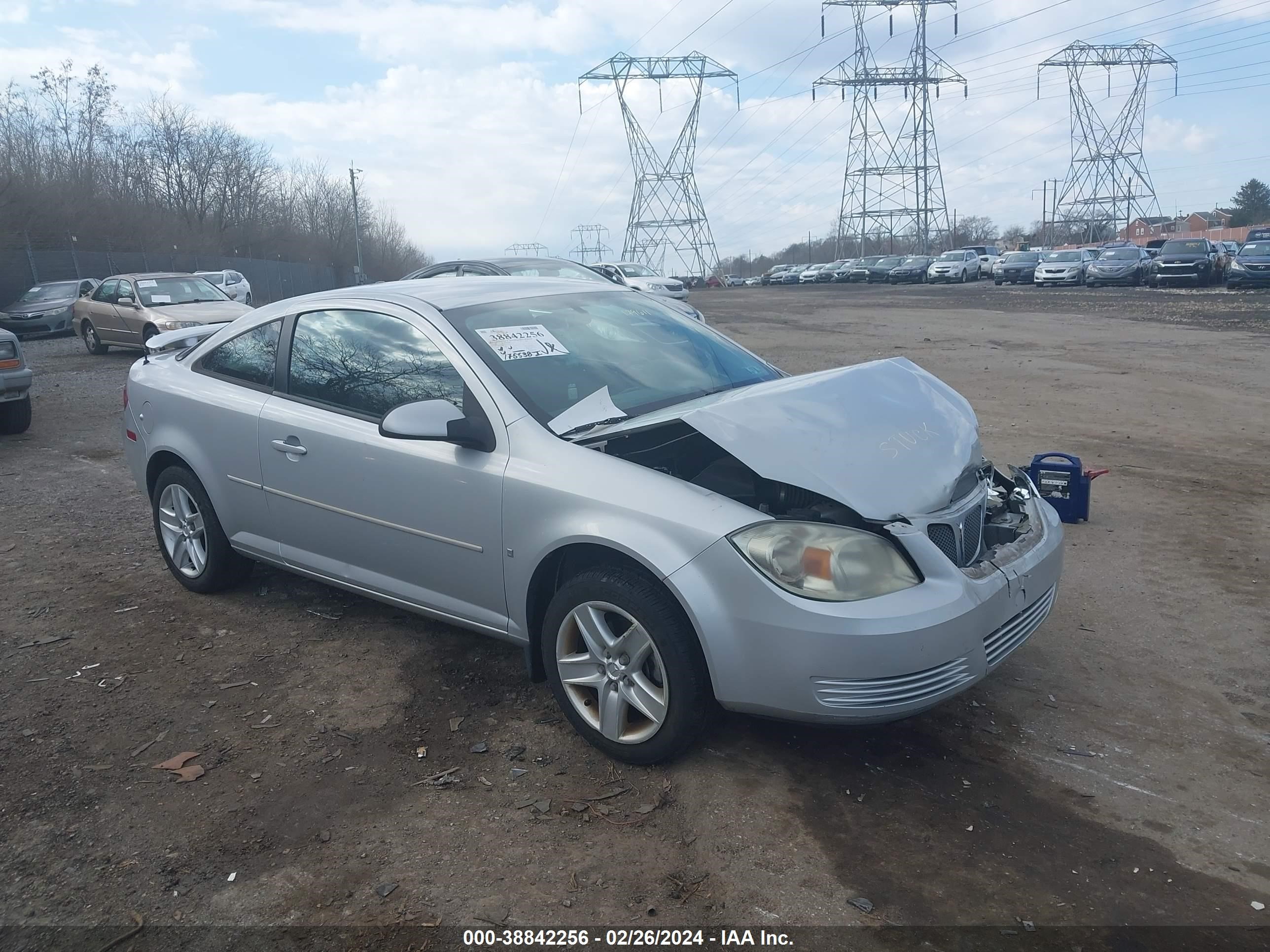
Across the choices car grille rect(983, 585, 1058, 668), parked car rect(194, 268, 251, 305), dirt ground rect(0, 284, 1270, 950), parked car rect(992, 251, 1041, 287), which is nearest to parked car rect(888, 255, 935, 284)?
parked car rect(992, 251, 1041, 287)

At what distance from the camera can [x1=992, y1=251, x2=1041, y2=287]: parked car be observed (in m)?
42.3

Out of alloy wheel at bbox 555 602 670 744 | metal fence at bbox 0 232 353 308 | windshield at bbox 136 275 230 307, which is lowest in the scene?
alloy wheel at bbox 555 602 670 744

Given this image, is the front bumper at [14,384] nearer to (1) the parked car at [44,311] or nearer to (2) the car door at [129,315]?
(2) the car door at [129,315]

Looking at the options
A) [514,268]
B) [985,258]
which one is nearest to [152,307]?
[514,268]

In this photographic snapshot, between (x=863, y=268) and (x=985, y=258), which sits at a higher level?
(x=985, y=258)

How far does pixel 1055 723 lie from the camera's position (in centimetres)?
362

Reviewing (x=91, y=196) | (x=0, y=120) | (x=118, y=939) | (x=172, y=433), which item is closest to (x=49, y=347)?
(x=172, y=433)

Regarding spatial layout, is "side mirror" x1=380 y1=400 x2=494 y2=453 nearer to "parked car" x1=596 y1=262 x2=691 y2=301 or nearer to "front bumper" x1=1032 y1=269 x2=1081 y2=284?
"parked car" x1=596 y1=262 x2=691 y2=301

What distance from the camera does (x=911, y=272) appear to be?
49.2 meters

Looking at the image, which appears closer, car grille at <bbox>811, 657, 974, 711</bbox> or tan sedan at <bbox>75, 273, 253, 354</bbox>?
car grille at <bbox>811, 657, 974, 711</bbox>

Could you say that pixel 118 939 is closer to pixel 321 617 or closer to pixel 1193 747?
pixel 321 617

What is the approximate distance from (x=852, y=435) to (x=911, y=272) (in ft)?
160

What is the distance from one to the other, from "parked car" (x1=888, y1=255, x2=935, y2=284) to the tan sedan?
3875 centimetres

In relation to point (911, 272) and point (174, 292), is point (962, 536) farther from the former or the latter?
point (911, 272)
